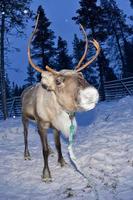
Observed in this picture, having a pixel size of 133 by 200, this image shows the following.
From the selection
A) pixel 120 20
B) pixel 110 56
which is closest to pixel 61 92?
pixel 120 20

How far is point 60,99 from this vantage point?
613cm

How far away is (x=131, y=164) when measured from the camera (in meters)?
7.23

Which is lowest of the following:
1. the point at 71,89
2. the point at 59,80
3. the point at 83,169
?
the point at 83,169

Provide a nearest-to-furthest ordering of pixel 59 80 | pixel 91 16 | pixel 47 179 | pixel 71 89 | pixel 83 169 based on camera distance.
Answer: pixel 71 89, pixel 59 80, pixel 47 179, pixel 83 169, pixel 91 16

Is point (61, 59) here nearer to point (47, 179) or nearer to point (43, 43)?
point (43, 43)

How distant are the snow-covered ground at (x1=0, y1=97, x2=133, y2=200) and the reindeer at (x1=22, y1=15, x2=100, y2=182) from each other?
41 cm

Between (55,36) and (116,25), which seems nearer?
(55,36)

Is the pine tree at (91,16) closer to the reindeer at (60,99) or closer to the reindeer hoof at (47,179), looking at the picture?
the reindeer at (60,99)

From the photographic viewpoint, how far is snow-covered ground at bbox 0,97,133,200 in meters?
6.27

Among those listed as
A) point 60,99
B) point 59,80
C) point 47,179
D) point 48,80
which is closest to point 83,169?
Answer: point 47,179

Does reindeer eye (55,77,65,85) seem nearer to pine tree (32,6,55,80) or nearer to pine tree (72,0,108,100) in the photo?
pine tree (72,0,108,100)

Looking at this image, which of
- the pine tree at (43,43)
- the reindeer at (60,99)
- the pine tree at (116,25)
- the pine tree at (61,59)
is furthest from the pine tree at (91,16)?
the reindeer at (60,99)

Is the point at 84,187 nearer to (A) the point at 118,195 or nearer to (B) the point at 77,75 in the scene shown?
(A) the point at 118,195

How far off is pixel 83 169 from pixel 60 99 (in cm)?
191
